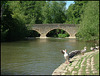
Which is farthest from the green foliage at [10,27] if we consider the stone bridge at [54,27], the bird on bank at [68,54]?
the bird on bank at [68,54]

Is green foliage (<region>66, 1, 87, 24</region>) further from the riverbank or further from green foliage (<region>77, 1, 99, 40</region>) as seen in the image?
the riverbank

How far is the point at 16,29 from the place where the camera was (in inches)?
1214

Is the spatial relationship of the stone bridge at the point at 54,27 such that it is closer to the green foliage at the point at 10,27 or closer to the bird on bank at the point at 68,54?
the green foliage at the point at 10,27

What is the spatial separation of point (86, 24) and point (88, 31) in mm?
777

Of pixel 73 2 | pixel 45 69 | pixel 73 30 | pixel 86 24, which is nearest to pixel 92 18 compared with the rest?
pixel 86 24

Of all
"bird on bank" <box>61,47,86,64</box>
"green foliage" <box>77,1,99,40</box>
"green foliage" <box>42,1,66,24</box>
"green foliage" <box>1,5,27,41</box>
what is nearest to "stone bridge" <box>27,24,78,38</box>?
"green foliage" <box>42,1,66,24</box>

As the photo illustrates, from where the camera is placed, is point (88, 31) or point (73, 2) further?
point (73, 2)

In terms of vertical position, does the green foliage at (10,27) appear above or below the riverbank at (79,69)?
above

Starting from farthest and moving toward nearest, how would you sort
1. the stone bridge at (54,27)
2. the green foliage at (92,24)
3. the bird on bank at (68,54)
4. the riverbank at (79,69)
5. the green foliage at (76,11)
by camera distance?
the green foliage at (76,11) < the stone bridge at (54,27) < the green foliage at (92,24) < the bird on bank at (68,54) < the riverbank at (79,69)

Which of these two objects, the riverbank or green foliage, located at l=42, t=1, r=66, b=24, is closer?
the riverbank

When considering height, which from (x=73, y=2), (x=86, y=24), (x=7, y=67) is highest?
(x=73, y=2)

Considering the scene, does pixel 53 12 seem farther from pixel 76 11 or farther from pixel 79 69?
pixel 79 69

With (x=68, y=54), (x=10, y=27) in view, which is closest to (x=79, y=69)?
(x=68, y=54)

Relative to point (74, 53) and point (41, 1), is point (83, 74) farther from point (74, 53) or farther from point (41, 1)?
point (41, 1)
